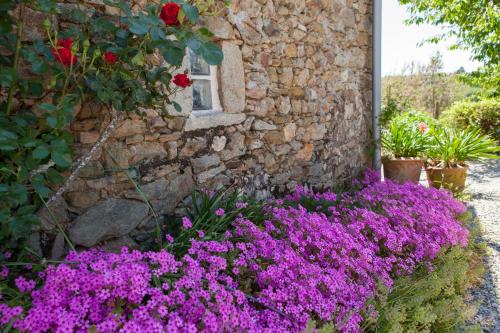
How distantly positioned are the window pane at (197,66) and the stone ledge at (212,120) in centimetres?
30

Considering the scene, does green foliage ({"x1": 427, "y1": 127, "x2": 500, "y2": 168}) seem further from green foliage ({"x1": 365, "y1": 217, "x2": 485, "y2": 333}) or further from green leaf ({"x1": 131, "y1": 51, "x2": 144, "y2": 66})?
green leaf ({"x1": 131, "y1": 51, "x2": 144, "y2": 66})

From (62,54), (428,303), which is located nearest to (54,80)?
Answer: (62,54)

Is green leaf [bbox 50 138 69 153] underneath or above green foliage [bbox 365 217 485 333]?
above

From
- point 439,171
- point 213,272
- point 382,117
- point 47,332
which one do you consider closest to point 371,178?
point 382,117

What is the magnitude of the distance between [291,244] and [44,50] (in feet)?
5.16

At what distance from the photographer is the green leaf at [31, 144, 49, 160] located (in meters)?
1.55

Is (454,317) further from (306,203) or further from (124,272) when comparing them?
(124,272)

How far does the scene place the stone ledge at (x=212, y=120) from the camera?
253 cm

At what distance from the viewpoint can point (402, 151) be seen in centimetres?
554

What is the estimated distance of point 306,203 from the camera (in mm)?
3160

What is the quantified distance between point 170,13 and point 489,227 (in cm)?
428

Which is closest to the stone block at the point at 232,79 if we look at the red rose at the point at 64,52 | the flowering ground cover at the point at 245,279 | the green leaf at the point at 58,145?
the flowering ground cover at the point at 245,279

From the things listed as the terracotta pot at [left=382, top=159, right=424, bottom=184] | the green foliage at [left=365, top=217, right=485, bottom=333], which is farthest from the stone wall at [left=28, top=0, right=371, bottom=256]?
the green foliage at [left=365, top=217, right=485, bottom=333]

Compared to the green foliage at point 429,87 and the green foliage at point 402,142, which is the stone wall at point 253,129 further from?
the green foliage at point 429,87
